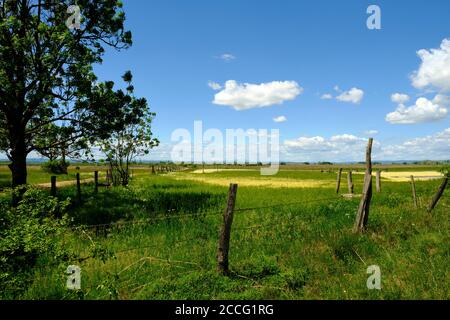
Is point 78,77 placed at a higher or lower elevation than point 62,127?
higher

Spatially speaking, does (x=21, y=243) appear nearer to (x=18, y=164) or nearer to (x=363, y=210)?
(x=363, y=210)

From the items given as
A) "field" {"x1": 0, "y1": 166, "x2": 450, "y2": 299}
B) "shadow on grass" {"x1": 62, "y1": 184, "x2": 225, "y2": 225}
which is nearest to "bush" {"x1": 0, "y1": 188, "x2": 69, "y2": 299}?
"field" {"x1": 0, "y1": 166, "x2": 450, "y2": 299}

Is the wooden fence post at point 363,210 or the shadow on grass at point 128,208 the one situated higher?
the wooden fence post at point 363,210

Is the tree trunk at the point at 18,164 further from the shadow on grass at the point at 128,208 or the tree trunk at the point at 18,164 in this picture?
the shadow on grass at the point at 128,208

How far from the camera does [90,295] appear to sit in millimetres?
6016

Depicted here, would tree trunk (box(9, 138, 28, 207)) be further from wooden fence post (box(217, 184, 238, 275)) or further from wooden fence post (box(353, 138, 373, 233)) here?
wooden fence post (box(353, 138, 373, 233))

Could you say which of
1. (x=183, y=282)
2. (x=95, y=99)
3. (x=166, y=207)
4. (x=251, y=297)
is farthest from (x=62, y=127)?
(x=251, y=297)

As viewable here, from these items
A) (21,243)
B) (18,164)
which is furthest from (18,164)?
(21,243)

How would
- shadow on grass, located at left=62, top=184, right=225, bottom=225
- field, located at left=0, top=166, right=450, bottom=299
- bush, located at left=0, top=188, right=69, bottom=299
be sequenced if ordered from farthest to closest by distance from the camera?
shadow on grass, located at left=62, top=184, right=225, bottom=225, field, located at left=0, top=166, right=450, bottom=299, bush, located at left=0, top=188, right=69, bottom=299

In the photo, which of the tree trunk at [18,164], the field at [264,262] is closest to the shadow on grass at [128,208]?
the field at [264,262]

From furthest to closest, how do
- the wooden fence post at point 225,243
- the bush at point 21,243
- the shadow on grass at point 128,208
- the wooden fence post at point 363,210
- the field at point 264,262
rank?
1. the shadow on grass at point 128,208
2. the wooden fence post at point 363,210
3. the wooden fence post at point 225,243
4. the field at point 264,262
5. the bush at point 21,243
